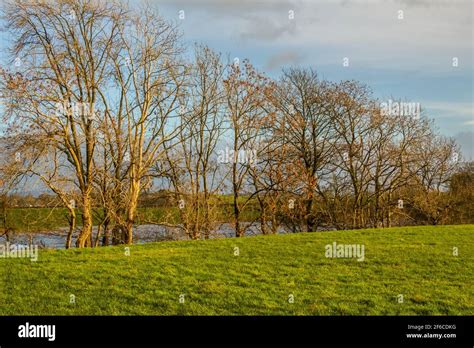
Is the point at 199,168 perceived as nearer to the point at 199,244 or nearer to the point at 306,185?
the point at 306,185

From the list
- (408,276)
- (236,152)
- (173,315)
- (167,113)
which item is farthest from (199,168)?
(173,315)

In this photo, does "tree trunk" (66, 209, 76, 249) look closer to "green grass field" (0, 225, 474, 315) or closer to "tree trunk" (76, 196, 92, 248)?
"tree trunk" (76, 196, 92, 248)

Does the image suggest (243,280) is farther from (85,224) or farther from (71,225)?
(71,225)

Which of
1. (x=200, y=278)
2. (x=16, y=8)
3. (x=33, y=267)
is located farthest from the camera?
(x=16, y=8)

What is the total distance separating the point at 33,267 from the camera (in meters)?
14.9

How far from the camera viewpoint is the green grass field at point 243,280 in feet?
34.1

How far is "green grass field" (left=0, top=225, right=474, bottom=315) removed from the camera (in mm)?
10406

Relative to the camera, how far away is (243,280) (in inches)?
496

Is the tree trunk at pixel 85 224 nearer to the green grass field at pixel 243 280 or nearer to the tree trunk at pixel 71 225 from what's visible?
the tree trunk at pixel 71 225

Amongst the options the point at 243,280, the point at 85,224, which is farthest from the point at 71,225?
the point at 243,280
